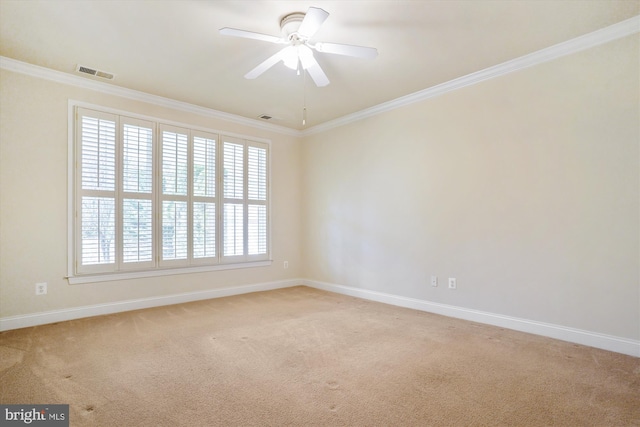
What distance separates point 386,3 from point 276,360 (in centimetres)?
286

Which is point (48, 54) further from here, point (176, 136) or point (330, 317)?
point (330, 317)

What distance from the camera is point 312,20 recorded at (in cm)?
215

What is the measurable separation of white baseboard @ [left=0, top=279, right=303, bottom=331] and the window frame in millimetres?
316

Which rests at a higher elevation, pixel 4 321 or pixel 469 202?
pixel 469 202

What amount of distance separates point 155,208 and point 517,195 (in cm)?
422

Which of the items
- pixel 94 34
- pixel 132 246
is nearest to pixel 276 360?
pixel 132 246

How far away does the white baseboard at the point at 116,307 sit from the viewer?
3.31m

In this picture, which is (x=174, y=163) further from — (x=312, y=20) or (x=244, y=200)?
(x=312, y=20)

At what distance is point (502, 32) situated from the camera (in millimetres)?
2736

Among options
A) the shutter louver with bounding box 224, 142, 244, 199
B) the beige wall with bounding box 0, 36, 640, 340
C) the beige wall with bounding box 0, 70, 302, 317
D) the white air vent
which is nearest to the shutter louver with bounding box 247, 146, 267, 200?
the shutter louver with bounding box 224, 142, 244, 199

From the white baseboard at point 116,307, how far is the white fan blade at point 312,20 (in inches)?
144

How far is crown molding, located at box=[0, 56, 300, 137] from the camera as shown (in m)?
3.32

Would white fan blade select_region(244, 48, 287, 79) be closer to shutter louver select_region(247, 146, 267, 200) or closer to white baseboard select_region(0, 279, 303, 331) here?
shutter louver select_region(247, 146, 267, 200)

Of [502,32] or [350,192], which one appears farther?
[350,192]
